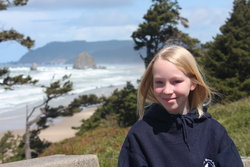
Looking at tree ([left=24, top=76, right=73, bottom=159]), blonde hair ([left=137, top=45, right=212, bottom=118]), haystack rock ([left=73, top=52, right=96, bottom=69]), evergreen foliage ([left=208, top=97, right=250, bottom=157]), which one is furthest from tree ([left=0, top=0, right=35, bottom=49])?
haystack rock ([left=73, top=52, right=96, bottom=69])

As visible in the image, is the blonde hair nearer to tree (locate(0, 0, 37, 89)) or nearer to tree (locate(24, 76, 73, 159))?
tree (locate(0, 0, 37, 89))

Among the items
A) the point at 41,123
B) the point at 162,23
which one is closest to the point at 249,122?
the point at 41,123

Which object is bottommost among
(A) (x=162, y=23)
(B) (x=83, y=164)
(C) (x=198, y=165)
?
(B) (x=83, y=164)

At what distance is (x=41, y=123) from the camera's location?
73.3 ft

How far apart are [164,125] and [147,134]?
0.09 m

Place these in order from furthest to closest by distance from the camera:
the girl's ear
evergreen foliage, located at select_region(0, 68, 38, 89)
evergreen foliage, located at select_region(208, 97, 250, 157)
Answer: evergreen foliage, located at select_region(0, 68, 38, 89), evergreen foliage, located at select_region(208, 97, 250, 157), the girl's ear

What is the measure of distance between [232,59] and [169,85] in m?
15.3

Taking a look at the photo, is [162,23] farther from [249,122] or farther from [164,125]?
[164,125]

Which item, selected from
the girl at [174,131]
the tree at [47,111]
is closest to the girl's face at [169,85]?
the girl at [174,131]

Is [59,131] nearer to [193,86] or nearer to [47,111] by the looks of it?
[47,111]

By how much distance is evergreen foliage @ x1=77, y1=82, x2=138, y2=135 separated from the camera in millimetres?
21359

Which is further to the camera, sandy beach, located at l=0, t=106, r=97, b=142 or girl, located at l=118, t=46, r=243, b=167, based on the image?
sandy beach, located at l=0, t=106, r=97, b=142

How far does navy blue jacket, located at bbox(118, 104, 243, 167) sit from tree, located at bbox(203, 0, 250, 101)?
1349 cm

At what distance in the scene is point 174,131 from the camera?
204 centimetres
